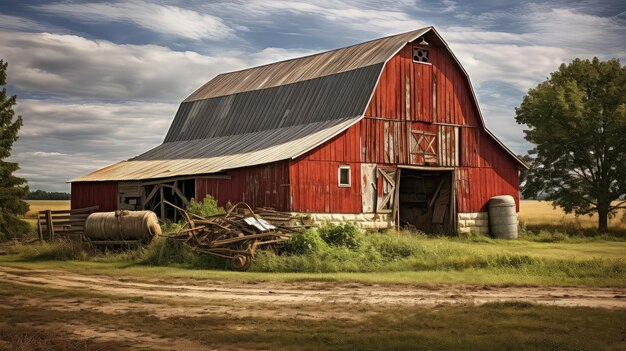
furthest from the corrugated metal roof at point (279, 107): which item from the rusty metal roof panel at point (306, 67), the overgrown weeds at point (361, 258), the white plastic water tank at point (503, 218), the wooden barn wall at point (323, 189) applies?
the overgrown weeds at point (361, 258)

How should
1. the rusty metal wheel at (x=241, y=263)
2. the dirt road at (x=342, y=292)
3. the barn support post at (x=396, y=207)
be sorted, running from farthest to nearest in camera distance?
1. the barn support post at (x=396, y=207)
2. the rusty metal wheel at (x=241, y=263)
3. the dirt road at (x=342, y=292)

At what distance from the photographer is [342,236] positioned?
81.6 feet

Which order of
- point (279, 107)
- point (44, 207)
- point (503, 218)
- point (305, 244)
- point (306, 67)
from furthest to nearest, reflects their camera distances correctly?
point (44, 207) < point (306, 67) < point (279, 107) < point (503, 218) < point (305, 244)

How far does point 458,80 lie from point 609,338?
998 inches

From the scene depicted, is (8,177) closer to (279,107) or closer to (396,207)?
(279,107)

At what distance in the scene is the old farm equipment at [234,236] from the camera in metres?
22.6

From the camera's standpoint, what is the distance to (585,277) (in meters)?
20.2

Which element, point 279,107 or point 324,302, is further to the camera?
point 279,107

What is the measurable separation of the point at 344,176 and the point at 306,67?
1044 cm

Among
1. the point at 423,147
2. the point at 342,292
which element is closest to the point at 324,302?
the point at 342,292

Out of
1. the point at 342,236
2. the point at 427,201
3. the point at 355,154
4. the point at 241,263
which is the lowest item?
the point at 241,263

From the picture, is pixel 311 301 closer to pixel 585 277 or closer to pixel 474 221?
pixel 585 277

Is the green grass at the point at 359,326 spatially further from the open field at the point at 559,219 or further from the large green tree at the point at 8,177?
the open field at the point at 559,219

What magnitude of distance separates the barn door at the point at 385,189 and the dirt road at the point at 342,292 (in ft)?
44.4
